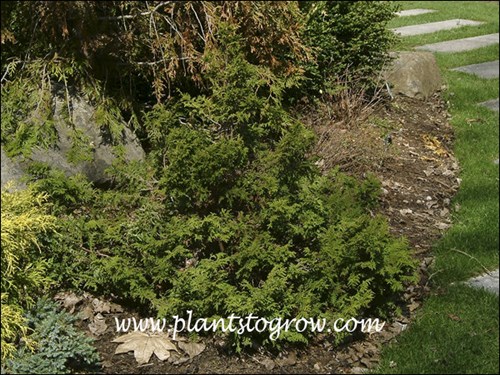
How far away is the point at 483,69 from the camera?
9.03m

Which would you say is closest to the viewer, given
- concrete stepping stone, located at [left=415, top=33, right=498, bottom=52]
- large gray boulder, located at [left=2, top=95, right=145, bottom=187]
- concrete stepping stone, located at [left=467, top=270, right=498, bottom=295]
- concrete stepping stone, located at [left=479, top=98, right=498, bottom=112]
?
concrete stepping stone, located at [left=467, top=270, right=498, bottom=295]

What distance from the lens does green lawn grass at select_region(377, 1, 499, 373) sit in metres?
3.76

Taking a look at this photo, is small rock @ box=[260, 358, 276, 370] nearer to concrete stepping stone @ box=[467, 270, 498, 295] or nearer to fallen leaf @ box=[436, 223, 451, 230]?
concrete stepping stone @ box=[467, 270, 498, 295]

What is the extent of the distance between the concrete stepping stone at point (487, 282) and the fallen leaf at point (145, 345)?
1971 mm

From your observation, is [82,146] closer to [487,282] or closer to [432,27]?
[487,282]

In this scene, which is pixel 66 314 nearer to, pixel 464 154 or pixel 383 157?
pixel 383 157

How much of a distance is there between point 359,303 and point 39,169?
2.15 metres

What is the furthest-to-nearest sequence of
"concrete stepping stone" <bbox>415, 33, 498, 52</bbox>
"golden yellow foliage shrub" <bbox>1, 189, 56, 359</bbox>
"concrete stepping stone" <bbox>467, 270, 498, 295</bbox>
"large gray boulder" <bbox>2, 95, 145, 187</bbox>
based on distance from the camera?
1. "concrete stepping stone" <bbox>415, 33, 498, 52</bbox>
2. "large gray boulder" <bbox>2, 95, 145, 187</bbox>
3. "concrete stepping stone" <bbox>467, 270, 498, 295</bbox>
4. "golden yellow foliage shrub" <bbox>1, 189, 56, 359</bbox>

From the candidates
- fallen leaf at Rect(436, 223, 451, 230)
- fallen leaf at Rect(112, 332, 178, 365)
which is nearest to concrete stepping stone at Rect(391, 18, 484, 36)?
fallen leaf at Rect(436, 223, 451, 230)

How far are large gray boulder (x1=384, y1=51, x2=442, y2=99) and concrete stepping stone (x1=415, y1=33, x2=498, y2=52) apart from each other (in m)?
2.17

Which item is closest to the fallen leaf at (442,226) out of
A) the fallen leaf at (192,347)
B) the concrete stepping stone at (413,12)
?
the fallen leaf at (192,347)

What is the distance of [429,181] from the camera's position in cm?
594

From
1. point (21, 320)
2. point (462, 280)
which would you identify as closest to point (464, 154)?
point (462, 280)

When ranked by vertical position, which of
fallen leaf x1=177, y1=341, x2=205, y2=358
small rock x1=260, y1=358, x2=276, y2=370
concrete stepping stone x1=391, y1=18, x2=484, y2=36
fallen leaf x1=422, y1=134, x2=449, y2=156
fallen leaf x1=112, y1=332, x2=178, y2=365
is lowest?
concrete stepping stone x1=391, y1=18, x2=484, y2=36
